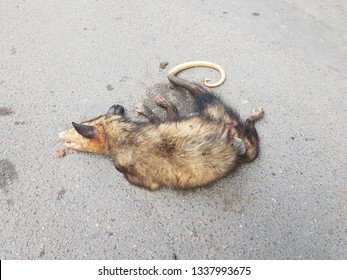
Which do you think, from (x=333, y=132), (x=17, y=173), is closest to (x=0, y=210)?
(x=17, y=173)

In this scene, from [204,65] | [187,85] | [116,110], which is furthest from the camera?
[204,65]

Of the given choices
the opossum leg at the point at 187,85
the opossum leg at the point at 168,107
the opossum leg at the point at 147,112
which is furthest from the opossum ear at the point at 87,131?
the opossum leg at the point at 187,85

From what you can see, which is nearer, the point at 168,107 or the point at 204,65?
the point at 168,107

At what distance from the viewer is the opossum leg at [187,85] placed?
387 centimetres

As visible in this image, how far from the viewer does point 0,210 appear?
314cm

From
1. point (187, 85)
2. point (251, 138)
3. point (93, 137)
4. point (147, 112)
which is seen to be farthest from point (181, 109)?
point (93, 137)

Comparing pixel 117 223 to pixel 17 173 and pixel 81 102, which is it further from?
pixel 81 102

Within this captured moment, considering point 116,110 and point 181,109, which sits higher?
point 116,110

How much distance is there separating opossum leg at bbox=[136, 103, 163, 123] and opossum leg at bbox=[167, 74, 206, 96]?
1.57ft

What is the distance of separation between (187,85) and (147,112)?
1.89 ft

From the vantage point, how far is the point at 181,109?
3.92 meters

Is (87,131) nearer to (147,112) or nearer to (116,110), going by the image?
(116,110)

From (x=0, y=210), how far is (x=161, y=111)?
1.94 metres

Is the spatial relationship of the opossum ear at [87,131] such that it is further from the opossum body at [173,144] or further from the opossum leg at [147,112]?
the opossum leg at [147,112]
